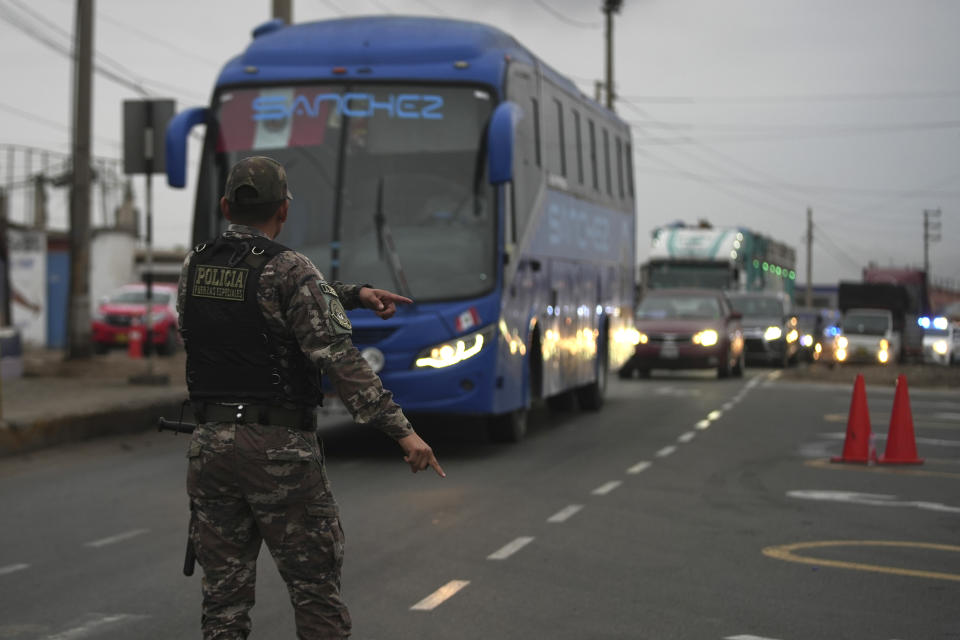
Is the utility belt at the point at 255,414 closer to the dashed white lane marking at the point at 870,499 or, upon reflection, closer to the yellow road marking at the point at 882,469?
the dashed white lane marking at the point at 870,499

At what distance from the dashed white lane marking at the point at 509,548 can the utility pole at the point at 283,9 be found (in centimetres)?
1595

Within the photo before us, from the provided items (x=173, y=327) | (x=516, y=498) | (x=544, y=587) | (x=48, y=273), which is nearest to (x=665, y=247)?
(x=173, y=327)

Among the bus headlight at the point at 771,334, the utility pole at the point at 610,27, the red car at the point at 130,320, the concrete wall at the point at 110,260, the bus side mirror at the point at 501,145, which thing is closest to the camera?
the bus side mirror at the point at 501,145

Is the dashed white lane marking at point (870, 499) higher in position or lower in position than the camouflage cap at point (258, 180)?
lower

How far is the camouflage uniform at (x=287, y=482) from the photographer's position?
4.46 m

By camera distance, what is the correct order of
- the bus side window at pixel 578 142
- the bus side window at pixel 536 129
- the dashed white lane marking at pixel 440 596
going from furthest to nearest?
the bus side window at pixel 578 142 < the bus side window at pixel 536 129 < the dashed white lane marking at pixel 440 596

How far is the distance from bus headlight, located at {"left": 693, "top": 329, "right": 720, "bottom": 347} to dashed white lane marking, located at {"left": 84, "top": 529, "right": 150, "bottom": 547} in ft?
69.5

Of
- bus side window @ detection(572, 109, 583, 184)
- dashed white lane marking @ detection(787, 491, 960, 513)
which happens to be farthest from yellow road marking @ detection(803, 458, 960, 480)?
bus side window @ detection(572, 109, 583, 184)

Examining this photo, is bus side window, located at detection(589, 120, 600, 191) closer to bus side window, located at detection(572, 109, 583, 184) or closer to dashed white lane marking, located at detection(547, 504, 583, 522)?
bus side window, located at detection(572, 109, 583, 184)

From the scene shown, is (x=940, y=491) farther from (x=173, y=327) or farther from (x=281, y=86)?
(x=173, y=327)

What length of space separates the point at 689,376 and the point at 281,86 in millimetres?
20108

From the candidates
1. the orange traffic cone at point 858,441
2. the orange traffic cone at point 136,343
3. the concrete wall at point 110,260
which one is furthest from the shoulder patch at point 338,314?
the concrete wall at point 110,260

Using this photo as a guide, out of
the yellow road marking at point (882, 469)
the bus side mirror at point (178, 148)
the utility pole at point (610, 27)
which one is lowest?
the yellow road marking at point (882, 469)

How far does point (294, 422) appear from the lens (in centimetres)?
457
